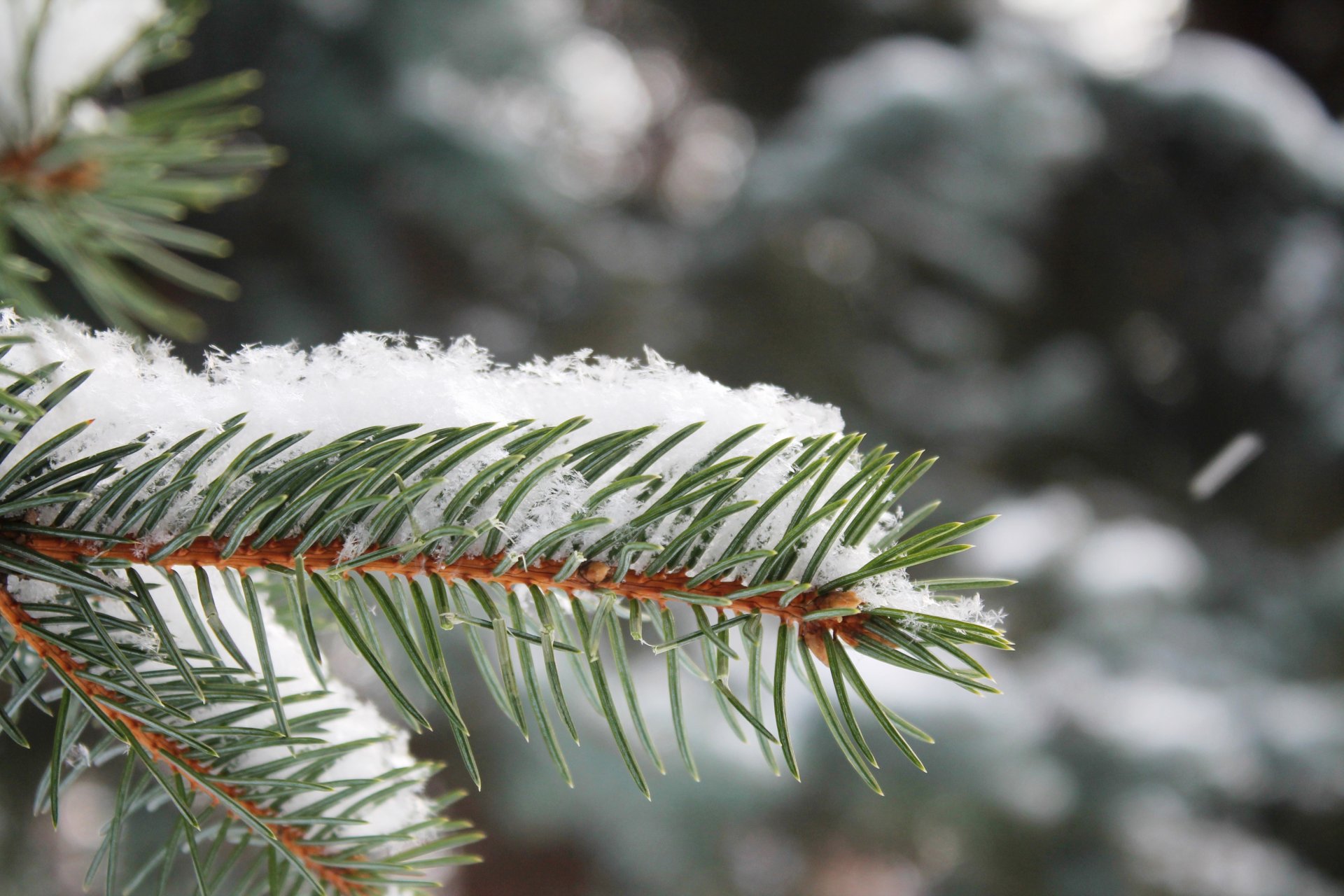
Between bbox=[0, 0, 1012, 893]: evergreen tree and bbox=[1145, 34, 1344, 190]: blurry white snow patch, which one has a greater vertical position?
bbox=[1145, 34, 1344, 190]: blurry white snow patch

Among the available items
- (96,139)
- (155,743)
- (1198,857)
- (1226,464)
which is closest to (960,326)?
(1226,464)

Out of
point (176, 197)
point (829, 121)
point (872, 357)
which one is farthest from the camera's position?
point (872, 357)

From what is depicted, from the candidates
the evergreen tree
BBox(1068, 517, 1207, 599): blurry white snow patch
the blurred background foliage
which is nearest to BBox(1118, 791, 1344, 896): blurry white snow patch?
the blurred background foliage

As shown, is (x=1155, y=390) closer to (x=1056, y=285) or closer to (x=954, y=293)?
(x=1056, y=285)

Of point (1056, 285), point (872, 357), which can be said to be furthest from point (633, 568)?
point (1056, 285)

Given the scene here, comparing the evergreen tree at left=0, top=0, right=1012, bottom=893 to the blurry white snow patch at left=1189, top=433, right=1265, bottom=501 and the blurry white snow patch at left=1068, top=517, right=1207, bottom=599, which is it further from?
the blurry white snow patch at left=1189, top=433, right=1265, bottom=501

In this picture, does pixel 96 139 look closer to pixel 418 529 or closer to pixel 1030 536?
pixel 418 529
